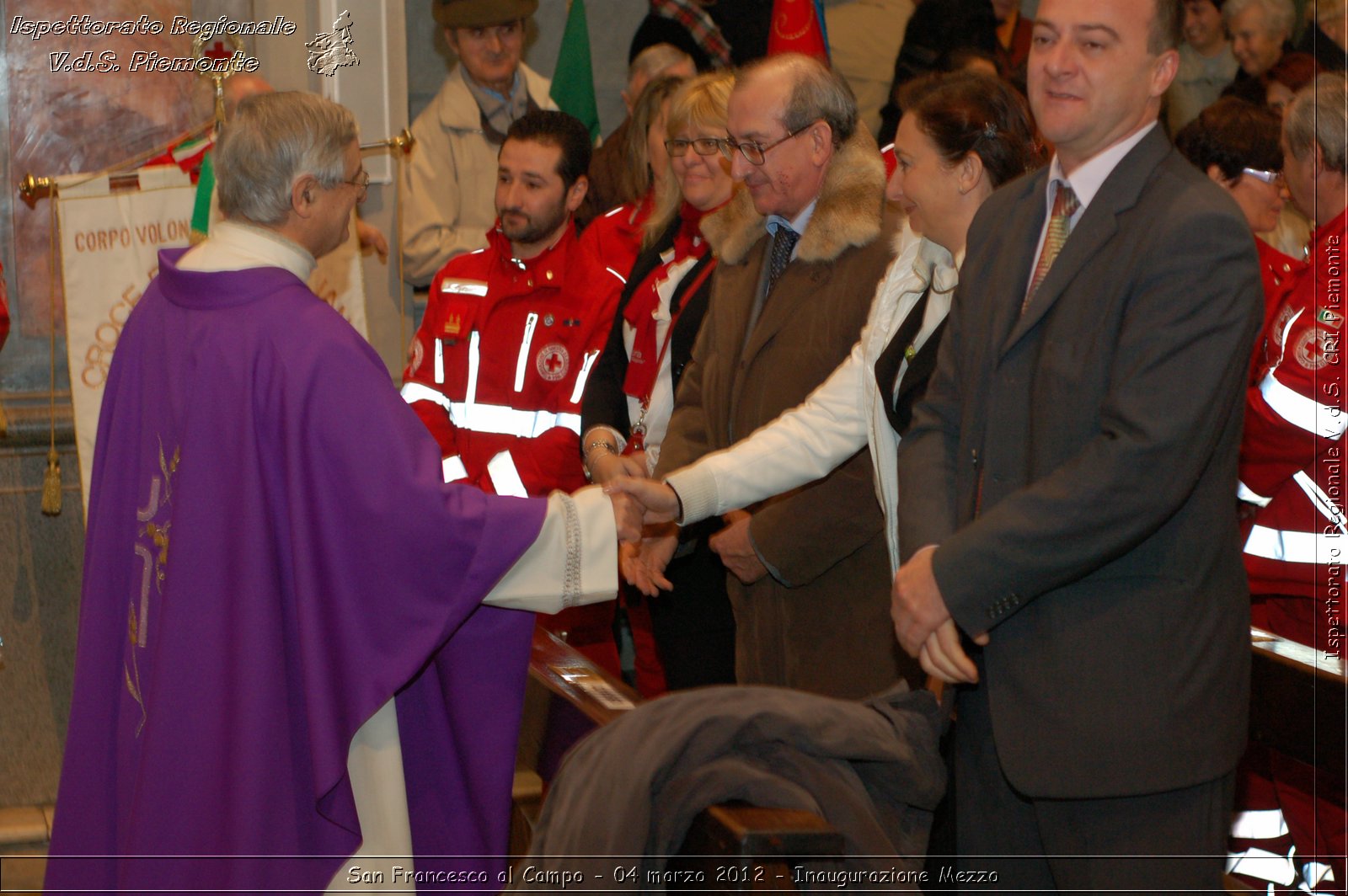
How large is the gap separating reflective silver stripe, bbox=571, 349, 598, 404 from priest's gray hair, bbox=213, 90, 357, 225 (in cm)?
183

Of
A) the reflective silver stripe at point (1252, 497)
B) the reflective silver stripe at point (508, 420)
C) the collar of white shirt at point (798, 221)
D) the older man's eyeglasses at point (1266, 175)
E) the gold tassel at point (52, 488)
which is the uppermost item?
the older man's eyeglasses at point (1266, 175)

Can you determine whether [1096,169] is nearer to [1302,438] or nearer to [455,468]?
[1302,438]

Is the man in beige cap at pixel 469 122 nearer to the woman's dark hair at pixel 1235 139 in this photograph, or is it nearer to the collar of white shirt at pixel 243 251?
the woman's dark hair at pixel 1235 139

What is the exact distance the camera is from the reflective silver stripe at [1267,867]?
3.46 meters

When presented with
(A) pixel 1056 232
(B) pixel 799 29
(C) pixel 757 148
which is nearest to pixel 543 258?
(C) pixel 757 148

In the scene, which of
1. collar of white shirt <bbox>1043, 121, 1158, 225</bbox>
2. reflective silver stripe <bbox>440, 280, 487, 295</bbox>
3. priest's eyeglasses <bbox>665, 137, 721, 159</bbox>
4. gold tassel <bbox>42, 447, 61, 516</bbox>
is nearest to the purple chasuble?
collar of white shirt <bbox>1043, 121, 1158, 225</bbox>

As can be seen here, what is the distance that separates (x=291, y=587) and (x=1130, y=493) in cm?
151

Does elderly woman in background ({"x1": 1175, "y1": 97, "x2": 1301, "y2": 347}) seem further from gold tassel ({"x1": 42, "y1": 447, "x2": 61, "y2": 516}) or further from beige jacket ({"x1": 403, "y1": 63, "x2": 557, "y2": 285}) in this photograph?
gold tassel ({"x1": 42, "y1": 447, "x2": 61, "y2": 516})

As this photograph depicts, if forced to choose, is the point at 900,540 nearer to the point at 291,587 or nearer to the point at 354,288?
the point at 291,587

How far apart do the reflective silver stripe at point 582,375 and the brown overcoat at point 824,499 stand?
1136 millimetres

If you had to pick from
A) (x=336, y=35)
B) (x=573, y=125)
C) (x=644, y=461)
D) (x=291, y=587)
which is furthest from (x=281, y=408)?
(x=336, y=35)

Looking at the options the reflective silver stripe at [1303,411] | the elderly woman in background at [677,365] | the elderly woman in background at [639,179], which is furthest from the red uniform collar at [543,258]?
the reflective silver stripe at [1303,411]

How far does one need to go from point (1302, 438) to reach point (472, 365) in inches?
98.8

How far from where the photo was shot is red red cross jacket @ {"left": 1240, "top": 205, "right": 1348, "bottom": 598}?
3.24 m
